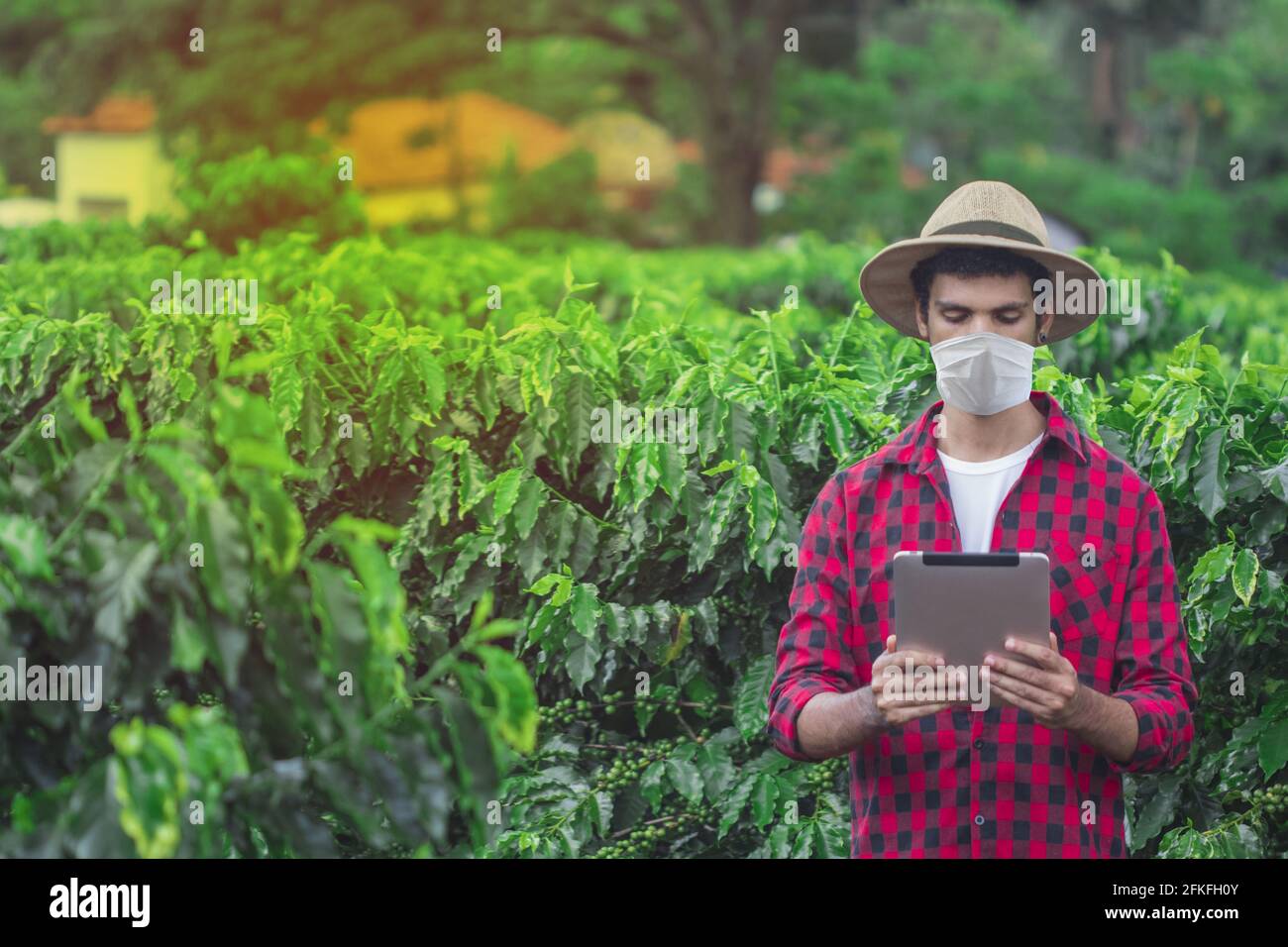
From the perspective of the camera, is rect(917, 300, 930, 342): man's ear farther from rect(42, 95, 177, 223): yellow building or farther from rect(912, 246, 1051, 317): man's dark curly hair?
rect(42, 95, 177, 223): yellow building

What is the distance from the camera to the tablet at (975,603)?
9.54 feet

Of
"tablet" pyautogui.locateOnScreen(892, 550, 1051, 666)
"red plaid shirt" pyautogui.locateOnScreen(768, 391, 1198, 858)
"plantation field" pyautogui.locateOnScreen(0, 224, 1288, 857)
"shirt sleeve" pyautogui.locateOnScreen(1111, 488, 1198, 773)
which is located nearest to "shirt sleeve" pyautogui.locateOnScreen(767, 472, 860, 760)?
"red plaid shirt" pyautogui.locateOnScreen(768, 391, 1198, 858)

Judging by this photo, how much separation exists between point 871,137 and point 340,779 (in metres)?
33.2

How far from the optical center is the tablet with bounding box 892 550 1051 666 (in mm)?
2908

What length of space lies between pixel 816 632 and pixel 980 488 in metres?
0.42

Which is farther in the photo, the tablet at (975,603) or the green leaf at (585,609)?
the green leaf at (585,609)

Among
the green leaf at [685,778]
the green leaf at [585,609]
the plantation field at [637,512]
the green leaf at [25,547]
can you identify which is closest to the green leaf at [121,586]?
the green leaf at [25,547]

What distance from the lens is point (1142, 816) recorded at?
410 centimetres

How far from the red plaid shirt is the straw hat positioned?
32cm

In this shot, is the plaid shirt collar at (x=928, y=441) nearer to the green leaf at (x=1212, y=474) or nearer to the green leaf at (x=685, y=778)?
the green leaf at (x=1212, y=474)

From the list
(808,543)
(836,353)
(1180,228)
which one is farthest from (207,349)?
(1180,228)

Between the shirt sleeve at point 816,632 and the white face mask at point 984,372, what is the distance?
296mm

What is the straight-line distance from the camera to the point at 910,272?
3488 millimetres
